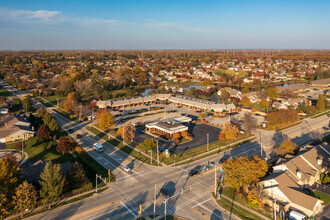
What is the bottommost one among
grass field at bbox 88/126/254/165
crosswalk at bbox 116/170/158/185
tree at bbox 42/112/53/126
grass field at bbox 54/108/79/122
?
crosswalk at bbox 116/170/158/185

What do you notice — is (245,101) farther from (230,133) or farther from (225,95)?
(230,133)

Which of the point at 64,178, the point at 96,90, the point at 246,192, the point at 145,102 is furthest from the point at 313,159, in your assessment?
the point at 96,90

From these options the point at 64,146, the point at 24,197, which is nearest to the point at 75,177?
the point at 24,197

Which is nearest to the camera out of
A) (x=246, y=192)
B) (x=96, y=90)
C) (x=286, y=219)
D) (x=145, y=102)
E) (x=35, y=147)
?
(x=286, y=219)

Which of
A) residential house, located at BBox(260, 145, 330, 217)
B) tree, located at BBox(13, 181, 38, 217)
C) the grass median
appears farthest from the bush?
residential house, located at BBox(260, 145, 330, 217)

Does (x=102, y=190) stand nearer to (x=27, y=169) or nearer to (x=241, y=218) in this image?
(x=27, y=169)

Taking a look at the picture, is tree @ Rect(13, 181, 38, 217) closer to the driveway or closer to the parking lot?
the parking lot
